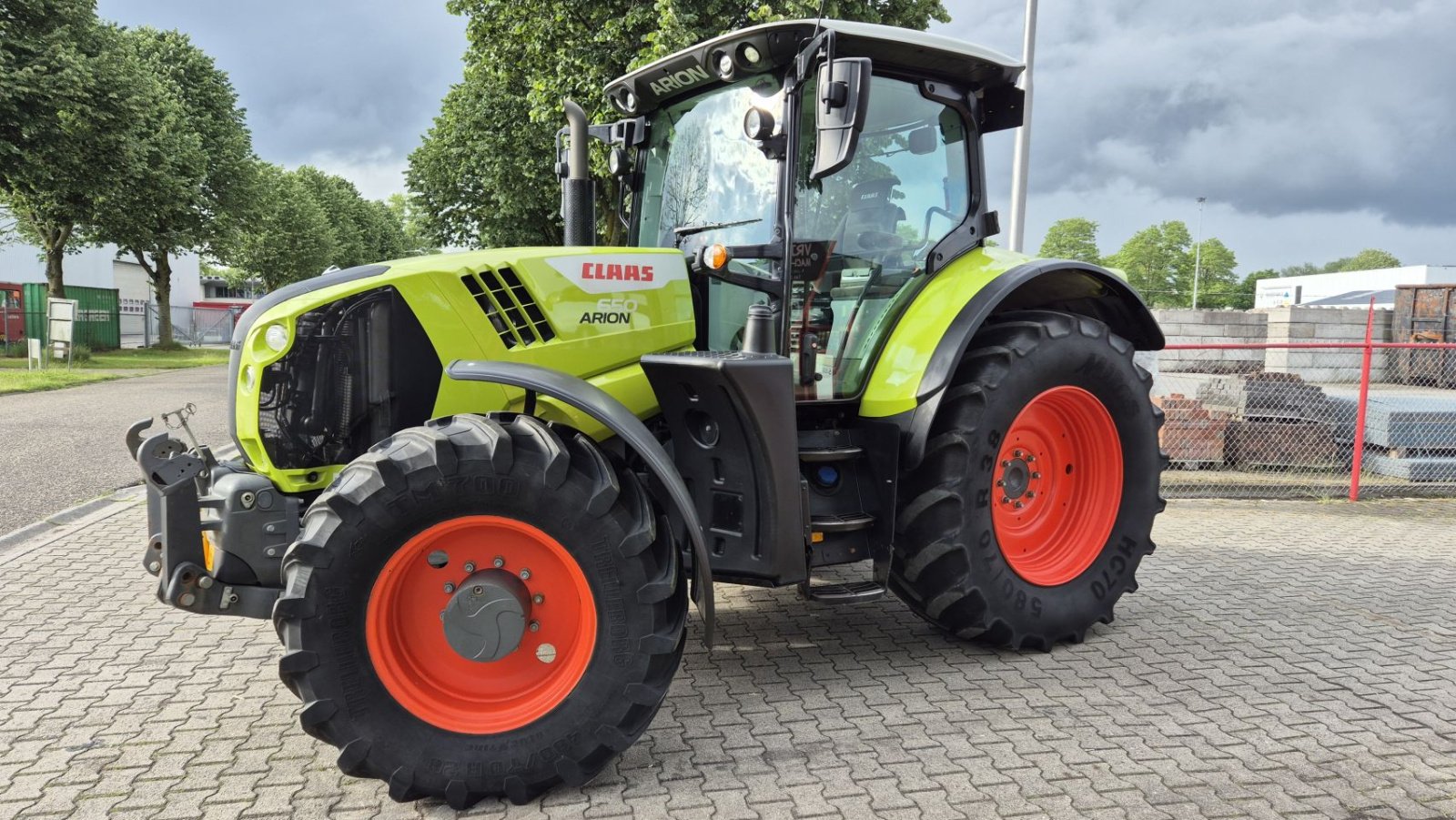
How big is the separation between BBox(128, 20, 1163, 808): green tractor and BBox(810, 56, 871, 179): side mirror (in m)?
0.01

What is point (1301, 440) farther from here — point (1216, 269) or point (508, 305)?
point (1216, 269)

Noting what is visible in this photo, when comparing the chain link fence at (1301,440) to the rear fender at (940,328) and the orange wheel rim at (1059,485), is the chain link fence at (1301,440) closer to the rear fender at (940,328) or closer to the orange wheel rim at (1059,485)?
the orange wheel rim at (1059,485)

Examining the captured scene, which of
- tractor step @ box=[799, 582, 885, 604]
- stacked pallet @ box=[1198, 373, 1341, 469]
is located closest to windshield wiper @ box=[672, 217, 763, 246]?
tractor step @ box=[799, 582, 885, 604]

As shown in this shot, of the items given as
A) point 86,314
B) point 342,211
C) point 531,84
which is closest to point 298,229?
point 342,211

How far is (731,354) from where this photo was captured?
11.6 feet

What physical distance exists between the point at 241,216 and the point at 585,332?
96.7 ft

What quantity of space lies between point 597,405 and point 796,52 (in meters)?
1.62

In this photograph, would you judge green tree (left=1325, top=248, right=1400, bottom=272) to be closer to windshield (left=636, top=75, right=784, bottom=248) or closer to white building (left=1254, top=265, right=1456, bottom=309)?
white building (left=1254, top=265, right=1456, bottom=309)

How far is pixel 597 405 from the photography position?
311 centimetres

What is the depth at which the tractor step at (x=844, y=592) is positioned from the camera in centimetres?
376

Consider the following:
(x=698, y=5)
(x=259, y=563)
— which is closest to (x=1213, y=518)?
(x=259, y=563)

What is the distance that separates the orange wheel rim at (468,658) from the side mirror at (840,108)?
161cm

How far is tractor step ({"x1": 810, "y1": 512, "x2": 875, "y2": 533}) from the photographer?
3.76 metres

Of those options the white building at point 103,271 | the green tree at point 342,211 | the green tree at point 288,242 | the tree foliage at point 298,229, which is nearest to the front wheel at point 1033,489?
the tree foliage at point 298,229
